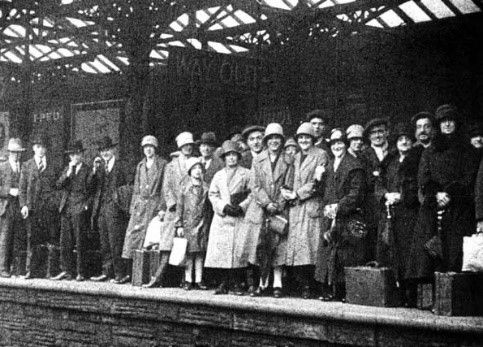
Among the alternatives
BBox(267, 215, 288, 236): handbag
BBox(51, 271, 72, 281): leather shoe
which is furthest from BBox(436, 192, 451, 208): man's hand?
BBox(51, 271, 72, 281): leather shoe

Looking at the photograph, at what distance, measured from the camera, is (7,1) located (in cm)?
1286

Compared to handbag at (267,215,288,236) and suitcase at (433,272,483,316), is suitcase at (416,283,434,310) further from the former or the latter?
handbag at (267,215,288,236)

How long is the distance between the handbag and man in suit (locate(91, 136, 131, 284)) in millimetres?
2775

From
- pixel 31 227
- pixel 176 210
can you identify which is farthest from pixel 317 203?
pixel 31 227

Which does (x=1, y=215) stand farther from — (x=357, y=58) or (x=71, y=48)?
(x=71, y=48)

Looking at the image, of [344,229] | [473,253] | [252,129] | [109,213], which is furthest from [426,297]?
[109,213]

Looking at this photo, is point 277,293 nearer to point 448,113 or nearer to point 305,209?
point 305,209

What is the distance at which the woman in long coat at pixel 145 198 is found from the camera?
33.6 feet

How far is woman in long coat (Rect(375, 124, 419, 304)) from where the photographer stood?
7.72 m

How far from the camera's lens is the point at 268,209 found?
8688 mm

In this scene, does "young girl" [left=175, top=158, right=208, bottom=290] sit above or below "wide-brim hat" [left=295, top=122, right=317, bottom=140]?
below

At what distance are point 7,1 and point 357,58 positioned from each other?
20.9 ft

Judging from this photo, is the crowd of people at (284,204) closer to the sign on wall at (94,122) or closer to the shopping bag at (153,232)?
the shopping bag at (153,232)

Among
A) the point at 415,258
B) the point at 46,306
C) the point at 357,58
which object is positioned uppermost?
the point at 357,58
